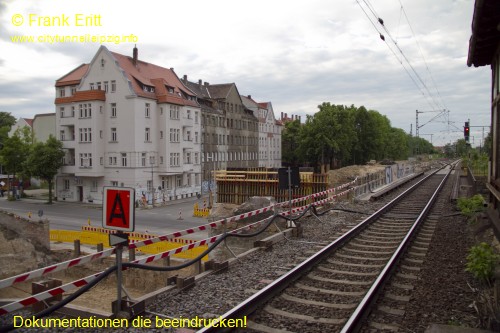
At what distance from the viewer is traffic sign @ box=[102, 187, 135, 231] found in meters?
5.55

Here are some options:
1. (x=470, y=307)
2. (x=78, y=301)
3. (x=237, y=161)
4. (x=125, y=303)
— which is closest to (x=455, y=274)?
(x=470, y=307)

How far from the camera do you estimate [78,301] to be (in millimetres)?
16109

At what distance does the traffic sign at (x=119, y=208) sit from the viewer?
5.55 meters

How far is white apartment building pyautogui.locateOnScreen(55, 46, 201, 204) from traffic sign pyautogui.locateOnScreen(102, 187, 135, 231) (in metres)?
36.9

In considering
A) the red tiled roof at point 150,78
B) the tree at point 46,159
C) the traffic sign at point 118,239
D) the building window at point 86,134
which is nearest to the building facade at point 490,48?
the traffic sign at point 118,239

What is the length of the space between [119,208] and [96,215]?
3427cm

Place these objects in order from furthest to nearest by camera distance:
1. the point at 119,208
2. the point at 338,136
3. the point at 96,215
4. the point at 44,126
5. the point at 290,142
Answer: the point at 290,142, the point at 338,136, the point at 44,126, the point at 96,215, the point at 119,208

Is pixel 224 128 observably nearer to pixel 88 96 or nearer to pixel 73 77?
pixel 73 77

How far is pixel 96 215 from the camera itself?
1478 inches

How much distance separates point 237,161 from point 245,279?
5991 cm

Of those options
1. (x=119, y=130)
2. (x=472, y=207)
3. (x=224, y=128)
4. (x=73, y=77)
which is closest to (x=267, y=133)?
(x=224, y=128)

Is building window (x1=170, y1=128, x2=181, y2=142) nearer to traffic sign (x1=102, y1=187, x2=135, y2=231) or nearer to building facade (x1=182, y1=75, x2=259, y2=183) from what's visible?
building facade (x1=182, y1=75, x2=259, y2=183)

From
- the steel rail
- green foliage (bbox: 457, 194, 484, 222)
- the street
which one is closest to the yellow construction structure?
the street

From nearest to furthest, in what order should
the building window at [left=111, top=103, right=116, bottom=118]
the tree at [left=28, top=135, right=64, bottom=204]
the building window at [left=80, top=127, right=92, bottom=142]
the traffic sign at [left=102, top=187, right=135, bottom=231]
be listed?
the traffic sign at [left=102, top=187, right=135, bottom=231], the tree at [left=28, top=135, right=64, bottom=204], the building window at [left=111, top=103, right=116, bottom=118], the building window at [left=80, top=127, right=92, bottom=142]
